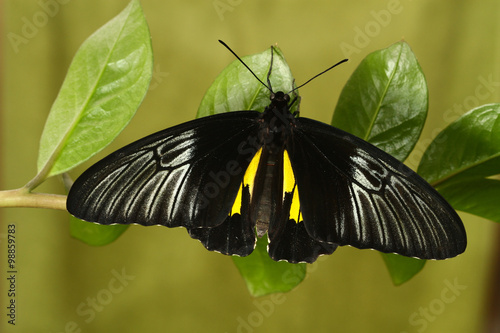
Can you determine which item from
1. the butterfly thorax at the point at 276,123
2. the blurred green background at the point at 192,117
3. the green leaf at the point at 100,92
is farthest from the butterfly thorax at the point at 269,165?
the blurred green background at the point at 192,117

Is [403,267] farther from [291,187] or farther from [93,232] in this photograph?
[93,232]

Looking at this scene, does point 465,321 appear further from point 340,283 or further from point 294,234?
point 294,234

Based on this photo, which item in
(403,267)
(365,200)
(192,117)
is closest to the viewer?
(365,200)

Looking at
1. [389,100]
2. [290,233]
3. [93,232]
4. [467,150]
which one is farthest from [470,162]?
[93,232]

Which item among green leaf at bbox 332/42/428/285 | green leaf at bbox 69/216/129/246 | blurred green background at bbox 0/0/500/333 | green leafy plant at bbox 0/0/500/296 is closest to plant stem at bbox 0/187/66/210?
green leafy plant at bbox 0/0/500/296

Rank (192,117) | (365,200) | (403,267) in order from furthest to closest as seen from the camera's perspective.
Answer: (192,117)
(403,267)
(365,200)

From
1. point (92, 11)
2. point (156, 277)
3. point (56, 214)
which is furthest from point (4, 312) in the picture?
point (92, 11)
